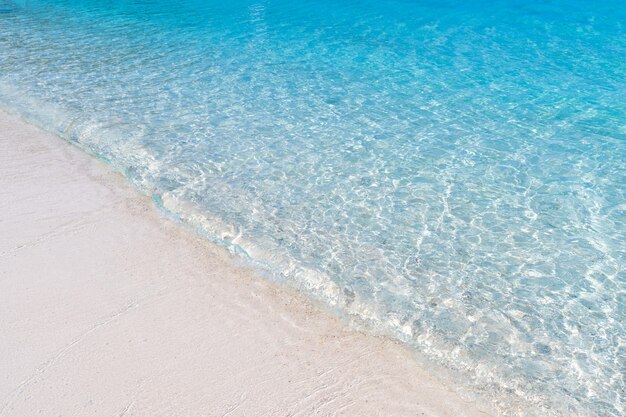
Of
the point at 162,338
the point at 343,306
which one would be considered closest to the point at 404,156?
the point at 343,306

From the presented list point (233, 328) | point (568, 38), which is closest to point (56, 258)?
point (233, 328)

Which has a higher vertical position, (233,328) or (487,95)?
(233,328)

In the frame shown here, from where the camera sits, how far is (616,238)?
9.05 meters

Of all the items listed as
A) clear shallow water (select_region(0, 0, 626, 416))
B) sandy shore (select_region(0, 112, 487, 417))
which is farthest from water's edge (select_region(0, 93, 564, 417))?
sandy shore (select_region(0, 112, 487, 417))

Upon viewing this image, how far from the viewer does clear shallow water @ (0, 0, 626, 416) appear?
7367 millimetres

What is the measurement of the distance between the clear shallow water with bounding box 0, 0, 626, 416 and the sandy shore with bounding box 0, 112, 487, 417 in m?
0.57

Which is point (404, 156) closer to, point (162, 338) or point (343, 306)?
point (343, 306)

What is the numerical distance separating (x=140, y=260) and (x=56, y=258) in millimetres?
1183

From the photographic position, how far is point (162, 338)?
689cm

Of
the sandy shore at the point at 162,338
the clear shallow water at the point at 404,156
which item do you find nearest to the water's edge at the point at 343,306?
the clear shallow water at the point at 404,156

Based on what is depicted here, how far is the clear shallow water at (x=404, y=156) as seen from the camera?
7.37m

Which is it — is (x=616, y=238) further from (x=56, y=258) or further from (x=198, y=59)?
(x=198, y=59)

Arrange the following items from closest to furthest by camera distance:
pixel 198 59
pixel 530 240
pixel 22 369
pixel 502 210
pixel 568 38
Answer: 1. pixel 22 369
2. pixel 530 240
3. pixel 502 210
4. pixel 198 59
5. pixel 568 38

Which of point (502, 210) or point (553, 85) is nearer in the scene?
point (502, 210)
